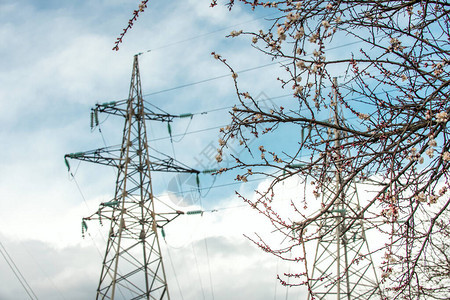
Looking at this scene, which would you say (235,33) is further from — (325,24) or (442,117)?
(442,117)

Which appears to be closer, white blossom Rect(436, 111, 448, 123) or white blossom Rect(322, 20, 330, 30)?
white blossom Rect(436, 111, 448, 123)

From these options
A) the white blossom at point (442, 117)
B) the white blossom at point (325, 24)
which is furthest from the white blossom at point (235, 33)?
the white blossom at point (442, 117)

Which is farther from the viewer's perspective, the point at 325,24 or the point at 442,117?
the point at 325,24

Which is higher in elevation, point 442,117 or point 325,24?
point 325,24

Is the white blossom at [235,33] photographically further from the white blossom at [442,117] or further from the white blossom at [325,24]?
the white blossom at [442,117]

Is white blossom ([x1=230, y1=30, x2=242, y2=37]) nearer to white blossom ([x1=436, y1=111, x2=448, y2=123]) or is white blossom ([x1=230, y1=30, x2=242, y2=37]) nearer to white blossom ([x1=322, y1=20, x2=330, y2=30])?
white blossom ([x1=322, y1=20, x2=330, y2=30])

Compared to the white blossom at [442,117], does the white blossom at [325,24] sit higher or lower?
higher

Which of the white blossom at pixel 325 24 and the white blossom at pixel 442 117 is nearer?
the white blossom at pixel 442 117

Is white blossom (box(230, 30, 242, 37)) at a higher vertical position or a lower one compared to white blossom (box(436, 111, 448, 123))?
higher

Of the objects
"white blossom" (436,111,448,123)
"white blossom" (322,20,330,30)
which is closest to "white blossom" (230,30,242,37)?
"white blossom" (322,20,330,30)

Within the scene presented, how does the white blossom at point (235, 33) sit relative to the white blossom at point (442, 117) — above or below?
above

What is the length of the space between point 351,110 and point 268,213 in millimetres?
1191

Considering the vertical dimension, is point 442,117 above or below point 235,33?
below

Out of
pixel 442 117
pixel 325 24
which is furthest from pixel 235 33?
pixel 442 117
